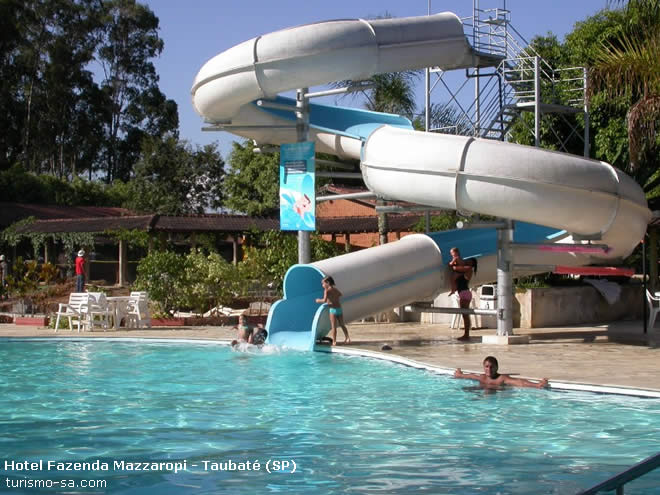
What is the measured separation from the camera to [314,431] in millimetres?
8438

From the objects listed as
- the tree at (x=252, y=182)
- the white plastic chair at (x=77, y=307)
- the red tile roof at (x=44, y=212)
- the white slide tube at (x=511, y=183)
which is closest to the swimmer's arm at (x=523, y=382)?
the white slide tube at (x=511, y=183)

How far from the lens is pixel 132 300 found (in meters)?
18.4

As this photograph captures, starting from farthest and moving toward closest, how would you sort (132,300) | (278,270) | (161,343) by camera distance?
1. (278,270)
2. (132,300)
3. (161,343)

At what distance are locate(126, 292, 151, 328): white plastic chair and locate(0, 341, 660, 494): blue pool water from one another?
5.68 meters

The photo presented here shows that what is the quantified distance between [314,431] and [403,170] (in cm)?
607

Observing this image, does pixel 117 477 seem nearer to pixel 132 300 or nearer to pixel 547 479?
pixel 547 479

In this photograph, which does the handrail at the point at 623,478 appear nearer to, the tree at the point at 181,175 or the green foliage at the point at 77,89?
the tree at the point at 181,175

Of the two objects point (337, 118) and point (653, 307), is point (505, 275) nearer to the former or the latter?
point (653, 307)

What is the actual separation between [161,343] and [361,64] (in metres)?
6.14

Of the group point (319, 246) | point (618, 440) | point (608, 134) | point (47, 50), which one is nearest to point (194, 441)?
point (618, 440)

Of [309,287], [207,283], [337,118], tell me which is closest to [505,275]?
[309,287]

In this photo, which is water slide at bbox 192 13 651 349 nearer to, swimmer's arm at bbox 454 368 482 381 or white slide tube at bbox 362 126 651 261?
white slide tube at bbox 362 126 651 261

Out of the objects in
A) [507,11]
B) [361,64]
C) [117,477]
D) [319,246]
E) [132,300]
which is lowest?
[117,477]

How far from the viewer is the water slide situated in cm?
1298
